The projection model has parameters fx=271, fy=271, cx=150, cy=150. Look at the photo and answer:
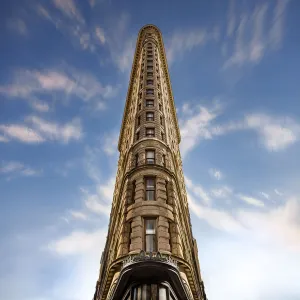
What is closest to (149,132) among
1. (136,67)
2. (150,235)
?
(150,235)

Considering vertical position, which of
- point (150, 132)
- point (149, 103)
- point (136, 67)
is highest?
point (136, 67)

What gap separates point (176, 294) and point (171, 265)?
277 centimetres

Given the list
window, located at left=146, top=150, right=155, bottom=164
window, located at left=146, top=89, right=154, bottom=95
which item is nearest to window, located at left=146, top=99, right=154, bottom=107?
window, located at left=146, top=89, right=154, bottom=95

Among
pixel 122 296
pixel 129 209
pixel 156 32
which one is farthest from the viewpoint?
pixel 156 32

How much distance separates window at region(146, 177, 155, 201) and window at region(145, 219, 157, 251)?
2.41 metres

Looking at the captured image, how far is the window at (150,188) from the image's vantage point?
23094mm

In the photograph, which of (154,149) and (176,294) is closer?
(176,294)

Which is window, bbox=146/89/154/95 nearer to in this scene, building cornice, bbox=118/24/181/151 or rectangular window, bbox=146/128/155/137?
rectangular window, bbox=146/128/155/137

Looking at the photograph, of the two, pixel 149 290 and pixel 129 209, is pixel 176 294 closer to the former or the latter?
pixel 149 290

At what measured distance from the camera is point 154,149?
2814 centimetres

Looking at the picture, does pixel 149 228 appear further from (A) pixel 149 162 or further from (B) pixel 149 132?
(B) pixel 149 132

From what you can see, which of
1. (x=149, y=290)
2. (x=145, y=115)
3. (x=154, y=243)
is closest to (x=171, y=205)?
(x=154, y=243)

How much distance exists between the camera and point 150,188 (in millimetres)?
23812

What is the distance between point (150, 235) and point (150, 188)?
4.78 meters
